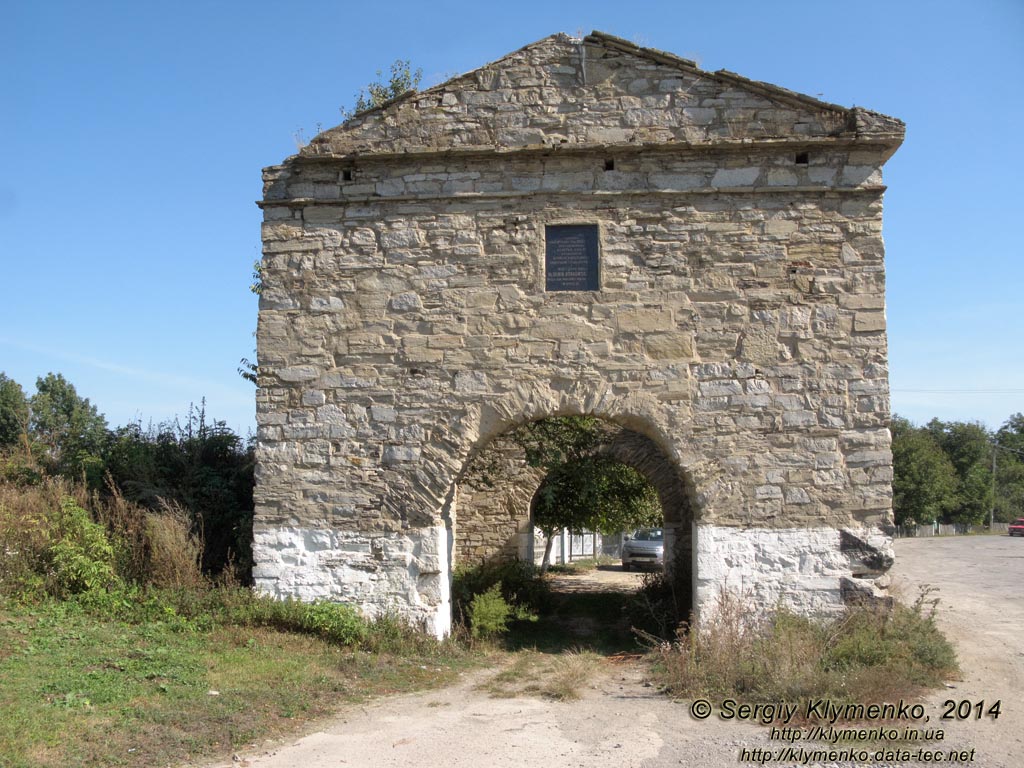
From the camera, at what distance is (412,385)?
7.96m

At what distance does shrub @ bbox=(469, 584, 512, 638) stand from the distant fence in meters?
34.1

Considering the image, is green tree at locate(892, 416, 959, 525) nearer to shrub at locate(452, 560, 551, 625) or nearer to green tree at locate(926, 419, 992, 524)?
green tree at locate(926, 419, 992, 524)

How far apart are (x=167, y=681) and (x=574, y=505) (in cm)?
929

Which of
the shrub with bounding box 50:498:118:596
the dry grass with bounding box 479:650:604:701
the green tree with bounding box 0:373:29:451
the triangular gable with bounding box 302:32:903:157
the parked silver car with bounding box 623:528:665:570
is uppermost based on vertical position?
the triangular gable with bounding box 302:32:903:157

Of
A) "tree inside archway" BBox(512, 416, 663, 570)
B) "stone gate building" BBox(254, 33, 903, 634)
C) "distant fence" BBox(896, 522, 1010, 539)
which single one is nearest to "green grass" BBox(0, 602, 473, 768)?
"stone gate building" BBox(254, 33, 903, 634)

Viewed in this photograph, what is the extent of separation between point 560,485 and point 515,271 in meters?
6.71

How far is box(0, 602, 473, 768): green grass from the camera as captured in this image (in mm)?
5000

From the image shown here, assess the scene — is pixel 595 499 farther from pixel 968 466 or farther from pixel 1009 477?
pixel 1009 477

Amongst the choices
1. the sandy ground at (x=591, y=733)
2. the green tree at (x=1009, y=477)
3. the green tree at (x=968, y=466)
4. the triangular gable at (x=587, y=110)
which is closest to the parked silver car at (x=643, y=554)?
the sandy ground at (x=591, y=733)

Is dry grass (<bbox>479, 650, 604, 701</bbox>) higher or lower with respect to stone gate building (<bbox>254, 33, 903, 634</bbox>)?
lower

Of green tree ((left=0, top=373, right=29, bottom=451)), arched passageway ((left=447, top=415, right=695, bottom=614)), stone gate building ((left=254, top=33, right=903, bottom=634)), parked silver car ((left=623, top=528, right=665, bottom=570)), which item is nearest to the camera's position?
stone gate building ((left=254, top=33, right=903, bottom=634))

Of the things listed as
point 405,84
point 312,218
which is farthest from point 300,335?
point 405,84

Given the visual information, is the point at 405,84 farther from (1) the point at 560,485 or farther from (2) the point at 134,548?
(2) the point at 134,548

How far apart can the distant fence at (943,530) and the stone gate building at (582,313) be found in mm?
33708
